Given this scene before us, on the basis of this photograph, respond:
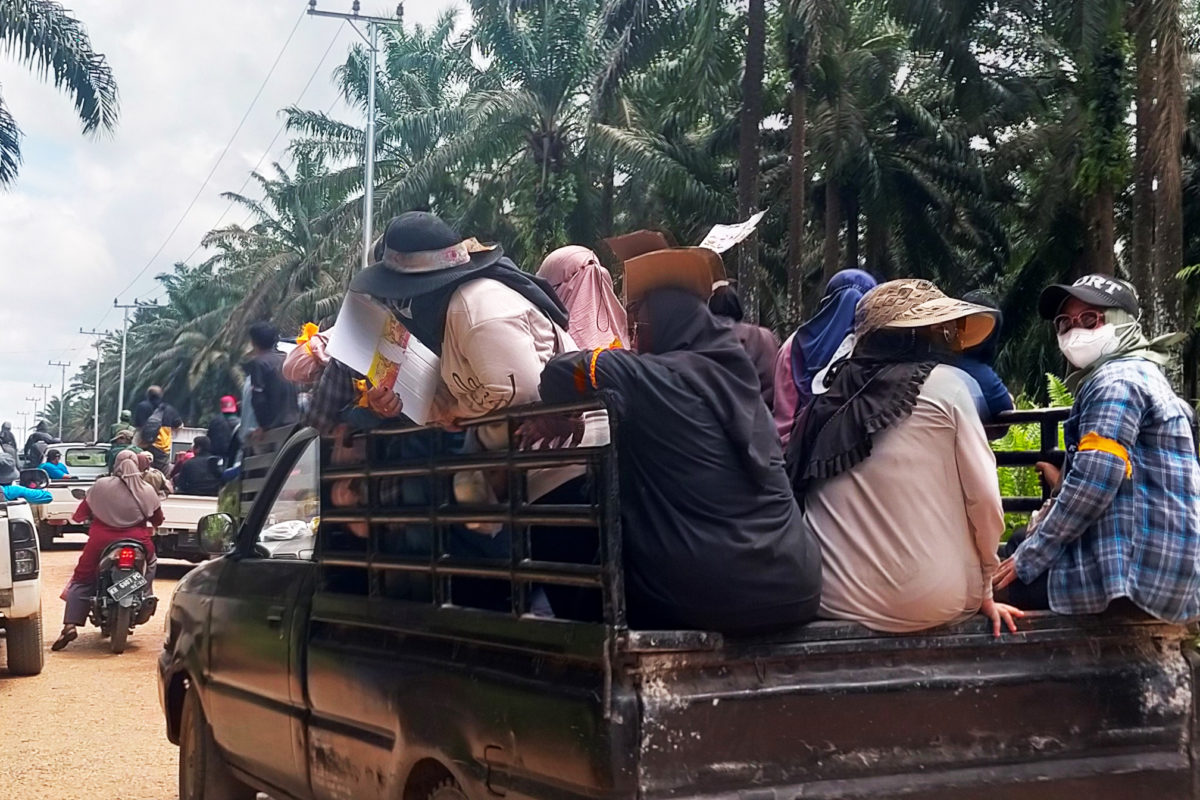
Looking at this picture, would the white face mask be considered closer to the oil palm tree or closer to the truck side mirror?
the truck side mirror

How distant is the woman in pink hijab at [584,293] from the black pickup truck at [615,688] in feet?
2.65

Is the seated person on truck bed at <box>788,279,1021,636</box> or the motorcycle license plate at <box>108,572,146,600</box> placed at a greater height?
the seated person on truck bed at <box>788,279,1021,636</box>

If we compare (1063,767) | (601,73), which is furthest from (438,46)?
(1063,767)

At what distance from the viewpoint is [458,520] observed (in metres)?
3.43

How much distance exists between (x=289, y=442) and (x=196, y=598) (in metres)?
0.92

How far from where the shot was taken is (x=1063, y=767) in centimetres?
329

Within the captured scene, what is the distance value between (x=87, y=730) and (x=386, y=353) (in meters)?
5.08

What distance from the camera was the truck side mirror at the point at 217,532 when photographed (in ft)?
17.7

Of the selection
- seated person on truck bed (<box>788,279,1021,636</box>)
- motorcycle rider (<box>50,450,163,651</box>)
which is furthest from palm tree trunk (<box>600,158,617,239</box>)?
seated person on truck bed (<box>788,279,1021,636</box>)

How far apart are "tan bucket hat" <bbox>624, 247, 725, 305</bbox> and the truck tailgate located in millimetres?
887

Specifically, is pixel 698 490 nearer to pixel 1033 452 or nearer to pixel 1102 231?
pixel 1033 452

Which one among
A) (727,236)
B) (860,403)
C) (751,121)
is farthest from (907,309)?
(751,121)

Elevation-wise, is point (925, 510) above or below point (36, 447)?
below

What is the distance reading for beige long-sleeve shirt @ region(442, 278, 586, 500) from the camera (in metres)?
3.55
